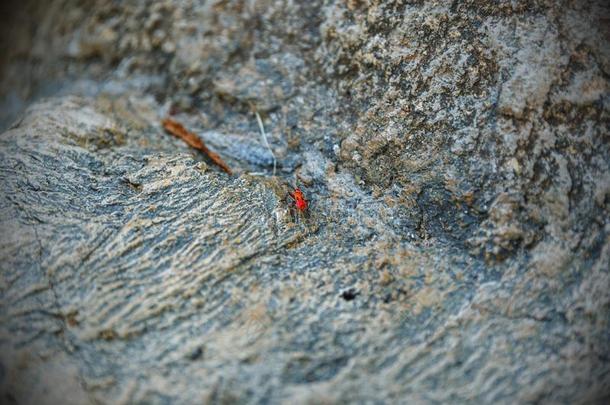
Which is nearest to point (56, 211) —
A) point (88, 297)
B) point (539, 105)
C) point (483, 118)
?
point (88, 297)

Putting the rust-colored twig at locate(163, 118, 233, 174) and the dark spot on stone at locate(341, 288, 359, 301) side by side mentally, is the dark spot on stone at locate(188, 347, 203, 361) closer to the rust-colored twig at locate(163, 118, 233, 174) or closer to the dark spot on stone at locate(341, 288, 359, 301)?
the dark spot on stone at locate(341, 288, 359, 301)

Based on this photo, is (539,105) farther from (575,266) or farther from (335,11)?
(335,11)

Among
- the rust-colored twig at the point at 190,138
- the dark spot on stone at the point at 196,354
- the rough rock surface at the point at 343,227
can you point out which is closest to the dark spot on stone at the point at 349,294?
the rough rock surface at the point at 343,227

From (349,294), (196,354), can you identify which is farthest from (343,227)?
(196,354)

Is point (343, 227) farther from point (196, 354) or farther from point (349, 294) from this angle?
point (196, 354)

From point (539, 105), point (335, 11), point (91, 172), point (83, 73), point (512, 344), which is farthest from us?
point (83, 73)

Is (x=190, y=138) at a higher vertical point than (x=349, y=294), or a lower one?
higher
